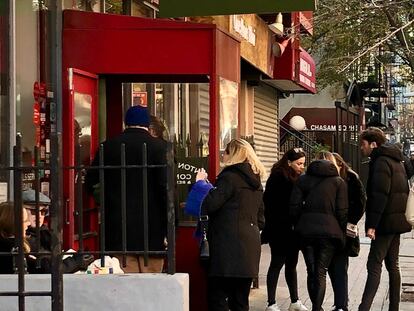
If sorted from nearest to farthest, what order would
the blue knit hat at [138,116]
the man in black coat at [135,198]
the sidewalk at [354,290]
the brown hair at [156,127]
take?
the man in black coat at [135,198] < the blue knit hat at [138,116] < the brown hair at [156,127] < the sidewalk at [354,290]

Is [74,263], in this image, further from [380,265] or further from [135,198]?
[380,265]

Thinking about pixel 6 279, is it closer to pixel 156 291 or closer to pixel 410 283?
pixel 156 291

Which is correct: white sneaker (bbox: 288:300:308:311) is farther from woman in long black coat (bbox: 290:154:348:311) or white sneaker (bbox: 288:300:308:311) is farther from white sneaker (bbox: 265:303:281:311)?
woman in long black coat (bbox: 290:154:348:311)

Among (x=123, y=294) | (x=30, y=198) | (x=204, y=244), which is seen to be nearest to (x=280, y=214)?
(x=204, y=244)

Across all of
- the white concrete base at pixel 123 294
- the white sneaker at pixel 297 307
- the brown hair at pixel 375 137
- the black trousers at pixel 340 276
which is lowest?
the white sneaker at pixel 297 307

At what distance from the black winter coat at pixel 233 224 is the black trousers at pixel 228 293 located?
0.18 meters

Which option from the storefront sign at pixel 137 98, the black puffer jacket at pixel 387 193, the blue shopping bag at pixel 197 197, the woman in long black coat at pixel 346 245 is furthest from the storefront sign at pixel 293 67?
the blue shopping bag at pixel 197 197

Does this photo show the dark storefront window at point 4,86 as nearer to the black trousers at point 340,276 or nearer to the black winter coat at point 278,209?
the black winter coat at point 278,209

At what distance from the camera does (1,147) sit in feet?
24.6

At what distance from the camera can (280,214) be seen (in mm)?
8938

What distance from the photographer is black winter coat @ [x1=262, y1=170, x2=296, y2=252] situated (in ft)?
29.2

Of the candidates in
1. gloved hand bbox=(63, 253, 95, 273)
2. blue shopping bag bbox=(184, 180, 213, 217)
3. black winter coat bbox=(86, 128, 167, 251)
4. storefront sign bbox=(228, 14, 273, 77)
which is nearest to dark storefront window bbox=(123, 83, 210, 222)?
blue shopping bag bbox=(184, 180, 213, 217)

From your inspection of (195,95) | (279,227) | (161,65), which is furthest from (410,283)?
(161,65)

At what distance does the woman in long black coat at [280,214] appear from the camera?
8.91 m
